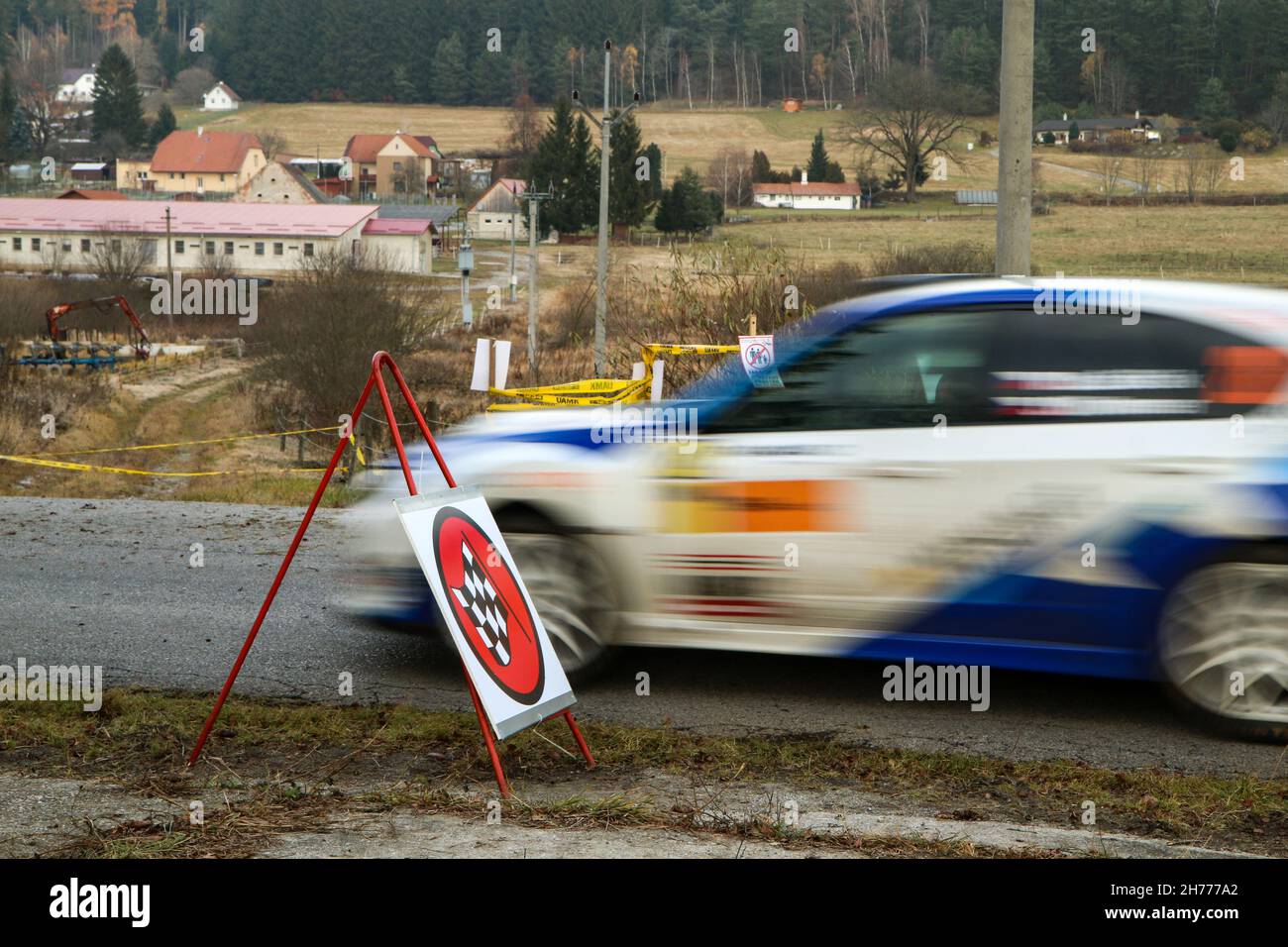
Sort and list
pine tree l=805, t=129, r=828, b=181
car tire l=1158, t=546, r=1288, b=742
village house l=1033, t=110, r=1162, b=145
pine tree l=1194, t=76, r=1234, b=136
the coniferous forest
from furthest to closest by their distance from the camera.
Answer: pine tree l=805, t=129, r=828, b=181 < village house l=1033, t=110, r=1162, b=145 < the coniferous forest < pine tree l=1194, t=76, r=1234, b=136 < car tire l=1158, t=546, r=1288, b=742

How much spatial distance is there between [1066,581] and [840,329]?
4.96 feet

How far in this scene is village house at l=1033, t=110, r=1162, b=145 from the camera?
97.1 m

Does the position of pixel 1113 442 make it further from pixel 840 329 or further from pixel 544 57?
pixel 544 57

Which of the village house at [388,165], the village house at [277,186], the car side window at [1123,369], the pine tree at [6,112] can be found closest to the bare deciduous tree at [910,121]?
the village house at [277,186]

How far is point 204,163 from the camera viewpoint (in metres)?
138

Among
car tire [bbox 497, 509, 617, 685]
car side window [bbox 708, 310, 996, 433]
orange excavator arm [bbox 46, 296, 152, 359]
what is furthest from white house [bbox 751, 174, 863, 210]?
car tire [bbox 497, 509, 617, 685]

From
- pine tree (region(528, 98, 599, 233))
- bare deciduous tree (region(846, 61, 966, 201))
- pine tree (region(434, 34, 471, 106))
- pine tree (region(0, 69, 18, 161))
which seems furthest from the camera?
pine tree (region(434, 34, 471, 106))

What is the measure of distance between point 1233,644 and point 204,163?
5603 inches

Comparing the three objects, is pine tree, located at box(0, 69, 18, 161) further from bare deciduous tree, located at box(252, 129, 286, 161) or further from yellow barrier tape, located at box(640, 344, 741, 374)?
yellow barrier tape, located at box(640, 344, 741, 374)

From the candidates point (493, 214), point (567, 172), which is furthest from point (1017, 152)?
point (493, 214)

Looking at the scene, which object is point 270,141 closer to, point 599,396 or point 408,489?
point 599,396

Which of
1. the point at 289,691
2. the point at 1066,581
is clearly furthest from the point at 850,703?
the point at 289,691

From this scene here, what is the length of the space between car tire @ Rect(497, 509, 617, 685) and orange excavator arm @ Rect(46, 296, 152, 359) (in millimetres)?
48671

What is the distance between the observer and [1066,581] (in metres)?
5.89
